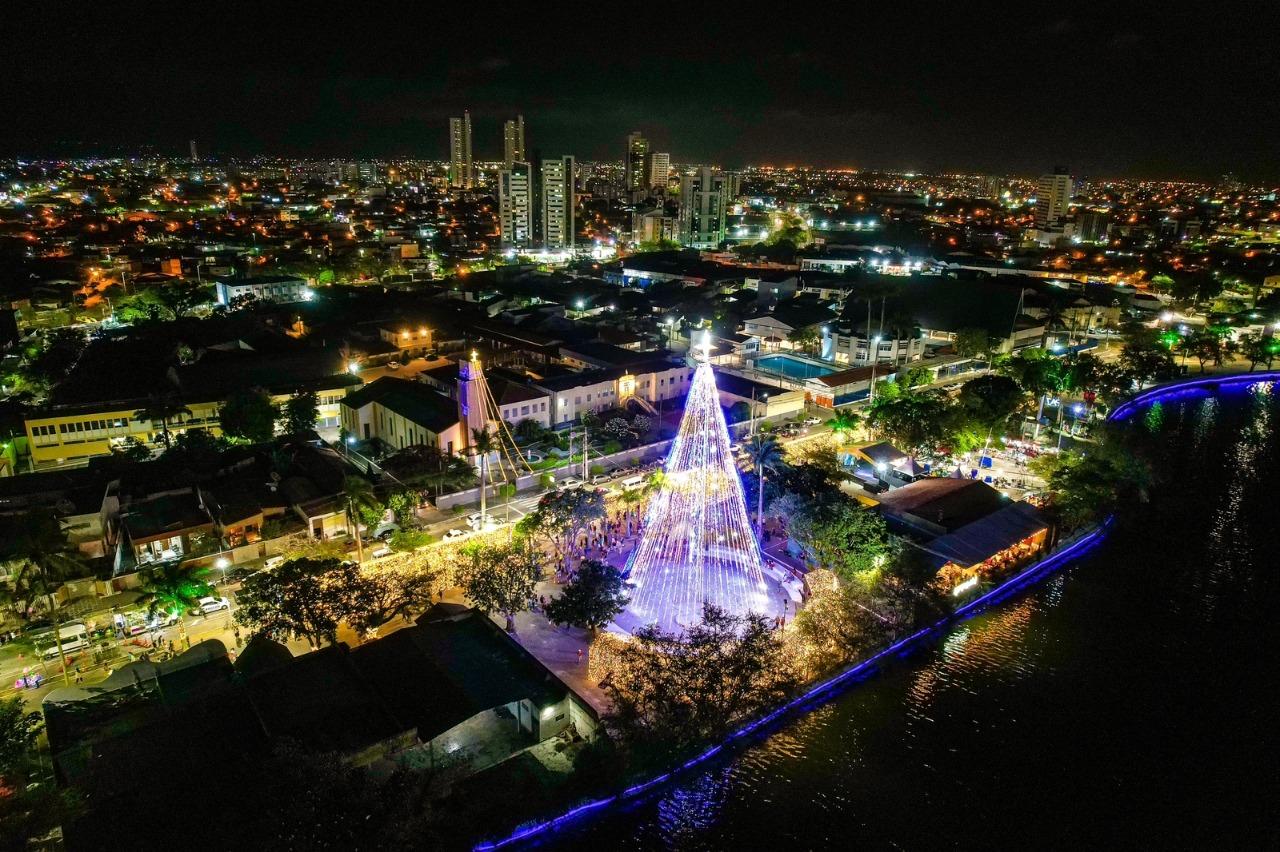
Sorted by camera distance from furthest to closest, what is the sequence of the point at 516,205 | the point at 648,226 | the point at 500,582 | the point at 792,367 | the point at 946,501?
the point at 648,226 < the point at 516,205 < the point at 792,367 < the point at 946,501 < the point at 500,582

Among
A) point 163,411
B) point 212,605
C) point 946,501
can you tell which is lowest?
point 212,605

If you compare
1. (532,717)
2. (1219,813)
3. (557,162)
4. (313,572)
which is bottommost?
(1219,813)

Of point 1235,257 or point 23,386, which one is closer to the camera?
point 23,386

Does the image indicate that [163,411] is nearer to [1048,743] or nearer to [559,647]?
[559,647]

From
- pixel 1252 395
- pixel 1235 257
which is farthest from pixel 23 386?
Result: pixel 1235 257

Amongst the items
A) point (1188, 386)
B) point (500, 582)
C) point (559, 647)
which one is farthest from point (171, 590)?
point (1188, 386)

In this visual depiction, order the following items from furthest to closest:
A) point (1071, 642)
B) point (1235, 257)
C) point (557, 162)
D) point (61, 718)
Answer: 1. point (557, 162)
2. point (1235, 257)
3. point (1071, 642)
4. point (61, 718)

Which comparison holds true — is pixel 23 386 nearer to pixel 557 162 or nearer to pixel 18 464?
pixel 18 464
